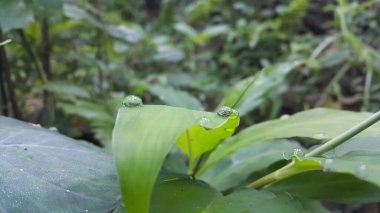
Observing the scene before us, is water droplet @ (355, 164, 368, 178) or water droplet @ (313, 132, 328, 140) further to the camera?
water droplet @ (313, 132, 328, 140)

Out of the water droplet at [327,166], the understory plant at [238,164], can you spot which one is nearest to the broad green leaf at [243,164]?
the understory plant at [238,164]

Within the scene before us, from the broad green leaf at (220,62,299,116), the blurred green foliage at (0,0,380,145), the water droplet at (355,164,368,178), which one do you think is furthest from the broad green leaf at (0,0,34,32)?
the water droplet at (355,164,368,178)

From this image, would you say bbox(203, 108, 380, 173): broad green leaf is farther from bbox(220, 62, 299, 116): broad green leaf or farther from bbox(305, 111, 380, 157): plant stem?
bbox(220, 62, 299, 116): broad green leaf

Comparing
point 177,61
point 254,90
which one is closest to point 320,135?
point 254,90

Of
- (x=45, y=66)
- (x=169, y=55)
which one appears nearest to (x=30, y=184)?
(x=45, y=66)

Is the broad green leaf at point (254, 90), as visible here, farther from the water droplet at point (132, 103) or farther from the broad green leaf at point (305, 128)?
the water droplet at point (132, 103)

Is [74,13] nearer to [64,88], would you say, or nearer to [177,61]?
[64,88]

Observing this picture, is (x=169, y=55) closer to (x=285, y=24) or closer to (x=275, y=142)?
(x=285, y=24)
